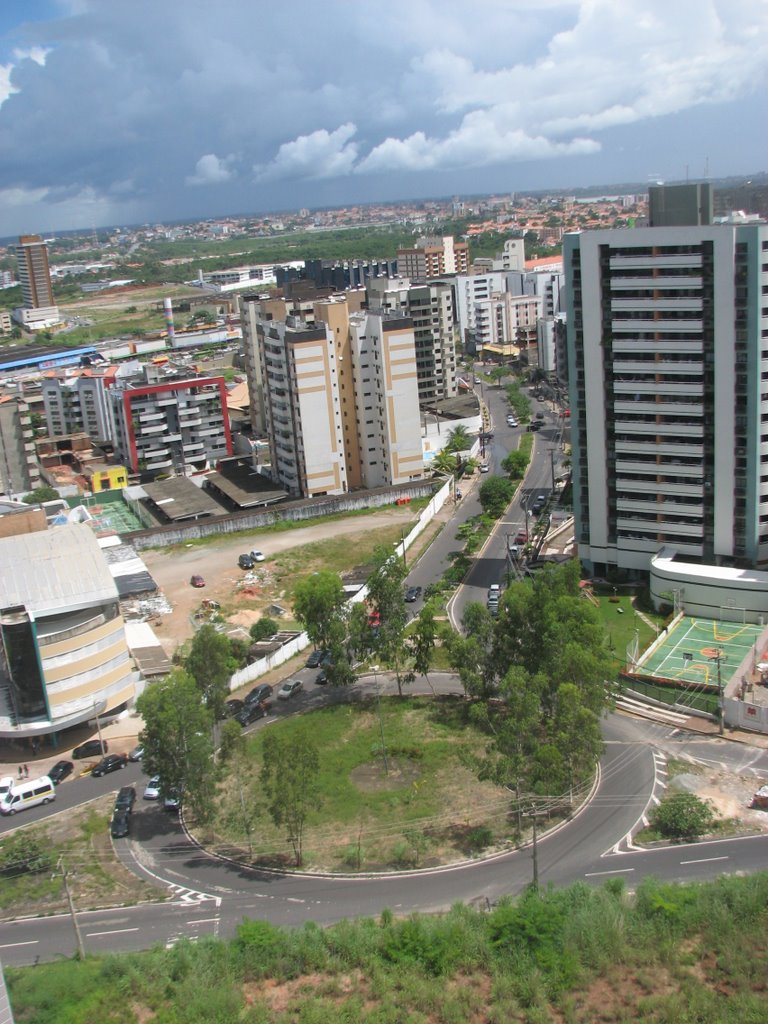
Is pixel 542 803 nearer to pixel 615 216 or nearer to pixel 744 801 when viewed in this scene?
pixel 744 801

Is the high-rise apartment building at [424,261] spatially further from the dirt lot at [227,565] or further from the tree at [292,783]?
the tree at [292,783]

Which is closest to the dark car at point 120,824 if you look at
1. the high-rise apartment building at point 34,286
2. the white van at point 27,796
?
the white van at point 27,796

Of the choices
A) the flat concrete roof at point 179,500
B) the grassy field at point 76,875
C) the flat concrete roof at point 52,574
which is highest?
the flat concrete roof at point 52,574

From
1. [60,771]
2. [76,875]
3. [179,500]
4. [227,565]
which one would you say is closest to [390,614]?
[60,771]

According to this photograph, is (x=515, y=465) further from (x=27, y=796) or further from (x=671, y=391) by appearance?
(x=27, y=796)

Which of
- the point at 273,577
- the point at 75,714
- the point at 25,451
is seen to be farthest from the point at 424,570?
the point at 25,451

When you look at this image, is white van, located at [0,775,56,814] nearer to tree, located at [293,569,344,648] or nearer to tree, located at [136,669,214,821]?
tree, located at [136,669,214,821]
